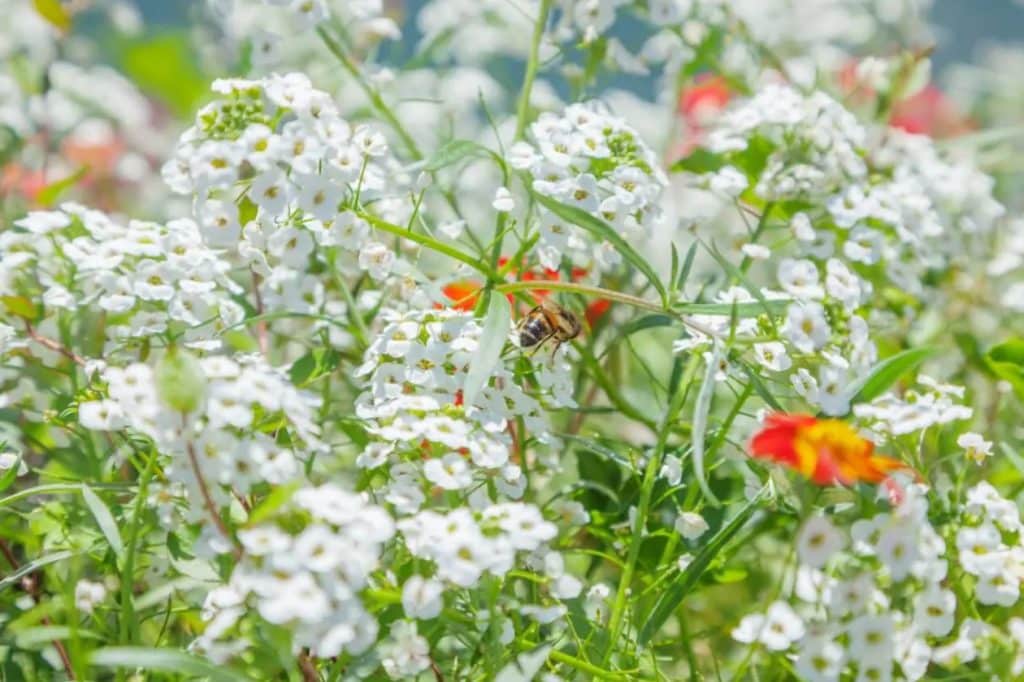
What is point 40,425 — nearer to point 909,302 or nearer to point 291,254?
point 291,254

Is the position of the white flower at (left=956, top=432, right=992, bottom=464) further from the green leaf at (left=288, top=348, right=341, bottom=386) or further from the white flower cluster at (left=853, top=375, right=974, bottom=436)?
the green leaf at (left=288, top=348, right=341, bottom=386)

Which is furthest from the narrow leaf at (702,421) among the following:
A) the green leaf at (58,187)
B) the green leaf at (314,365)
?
the green leaf at (58,187)

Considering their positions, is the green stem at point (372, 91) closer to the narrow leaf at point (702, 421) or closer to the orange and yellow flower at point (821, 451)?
the narrow leaf at point (702, 421)

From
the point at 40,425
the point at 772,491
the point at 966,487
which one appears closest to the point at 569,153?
the point at 772,491

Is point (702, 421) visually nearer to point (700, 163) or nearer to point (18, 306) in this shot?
point (700, 163)

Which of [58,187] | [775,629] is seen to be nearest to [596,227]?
[775,629]
